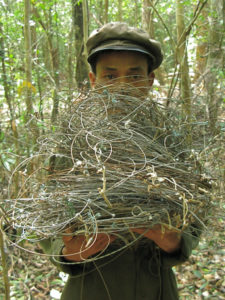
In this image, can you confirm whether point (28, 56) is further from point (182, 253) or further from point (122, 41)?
point (182, 253)

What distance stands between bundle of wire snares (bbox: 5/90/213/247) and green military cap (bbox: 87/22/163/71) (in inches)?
18.6

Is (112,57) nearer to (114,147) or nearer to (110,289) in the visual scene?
(114,147)

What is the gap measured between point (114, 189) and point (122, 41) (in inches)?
34.9

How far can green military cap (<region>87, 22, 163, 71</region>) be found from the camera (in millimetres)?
1422

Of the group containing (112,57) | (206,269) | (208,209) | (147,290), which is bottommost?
(206,269)

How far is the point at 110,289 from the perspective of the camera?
124cm

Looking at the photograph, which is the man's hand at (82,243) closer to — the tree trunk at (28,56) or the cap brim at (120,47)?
the cap brim at (120,47)

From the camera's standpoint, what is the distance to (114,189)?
2.59 feet

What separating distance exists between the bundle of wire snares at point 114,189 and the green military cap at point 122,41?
473 mm

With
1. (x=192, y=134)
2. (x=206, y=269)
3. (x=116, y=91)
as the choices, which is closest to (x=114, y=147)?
(x=116, y=91)

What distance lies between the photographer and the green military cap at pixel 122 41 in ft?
4.66

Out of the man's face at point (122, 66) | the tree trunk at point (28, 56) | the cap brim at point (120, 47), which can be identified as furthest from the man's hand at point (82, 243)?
the tree trunk at point (28, 56)

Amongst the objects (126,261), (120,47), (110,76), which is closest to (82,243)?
(126,261)

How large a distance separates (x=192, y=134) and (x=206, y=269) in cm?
197
